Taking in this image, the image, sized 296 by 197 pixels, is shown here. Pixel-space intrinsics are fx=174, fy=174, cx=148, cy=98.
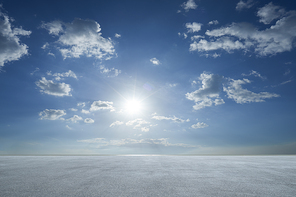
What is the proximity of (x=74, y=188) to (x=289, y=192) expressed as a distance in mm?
10066

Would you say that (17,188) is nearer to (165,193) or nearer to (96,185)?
(96,185)

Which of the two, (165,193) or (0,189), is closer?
(165,193)

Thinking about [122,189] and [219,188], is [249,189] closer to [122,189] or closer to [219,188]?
[219,188]

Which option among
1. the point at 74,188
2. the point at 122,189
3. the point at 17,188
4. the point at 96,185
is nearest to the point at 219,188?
the point at 122,189

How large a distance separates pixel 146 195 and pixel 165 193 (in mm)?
887

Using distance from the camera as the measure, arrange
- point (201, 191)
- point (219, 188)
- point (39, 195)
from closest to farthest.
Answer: point (39, 195) → point (201, 191) → point (219, 188)

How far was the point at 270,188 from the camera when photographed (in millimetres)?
8672

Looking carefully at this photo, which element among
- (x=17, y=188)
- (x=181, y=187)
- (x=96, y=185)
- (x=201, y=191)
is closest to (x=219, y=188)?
(x=201, y=191)

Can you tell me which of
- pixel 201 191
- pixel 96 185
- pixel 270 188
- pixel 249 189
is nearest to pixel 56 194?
pixel 96 185

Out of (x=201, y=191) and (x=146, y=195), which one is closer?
(x=146, y=195)

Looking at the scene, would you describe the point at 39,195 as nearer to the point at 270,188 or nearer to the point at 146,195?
the point at 146,195

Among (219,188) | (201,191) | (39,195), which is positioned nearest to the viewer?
(39,195)

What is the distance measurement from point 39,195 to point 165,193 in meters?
5.28

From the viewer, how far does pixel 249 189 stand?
8.39m
